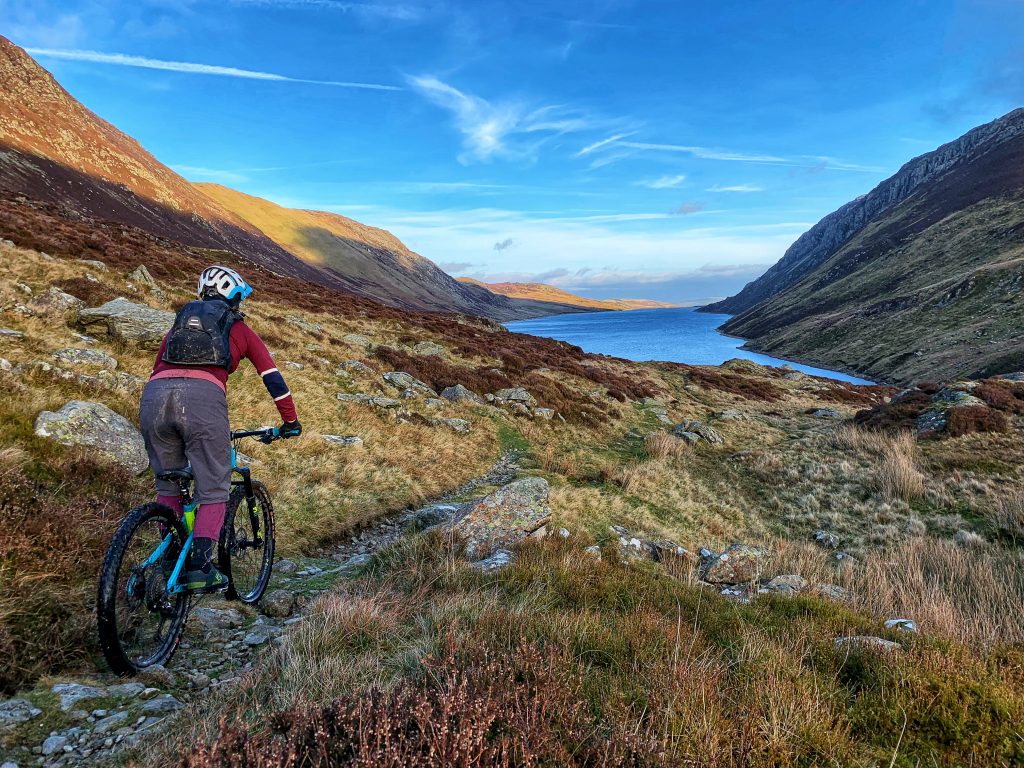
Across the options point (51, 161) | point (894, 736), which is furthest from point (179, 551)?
point (51, 161)

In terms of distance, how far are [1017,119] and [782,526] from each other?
218500 mm

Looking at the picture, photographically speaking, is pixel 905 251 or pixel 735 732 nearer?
pixel 735 732

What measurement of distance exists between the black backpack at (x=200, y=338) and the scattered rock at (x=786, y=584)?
789 centimetres

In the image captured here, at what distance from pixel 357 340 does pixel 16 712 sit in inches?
893

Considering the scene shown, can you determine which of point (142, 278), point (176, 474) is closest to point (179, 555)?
point (176, 474)

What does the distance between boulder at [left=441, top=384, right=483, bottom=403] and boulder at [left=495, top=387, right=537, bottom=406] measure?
1.39 metres

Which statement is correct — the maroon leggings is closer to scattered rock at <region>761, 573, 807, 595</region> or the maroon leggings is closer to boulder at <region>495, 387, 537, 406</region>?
scattered rock at <region>761, 573, 807, 595</region>

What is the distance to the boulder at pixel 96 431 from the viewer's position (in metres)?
6.42

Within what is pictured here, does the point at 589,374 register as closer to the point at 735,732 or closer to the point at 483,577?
the point at 483,577

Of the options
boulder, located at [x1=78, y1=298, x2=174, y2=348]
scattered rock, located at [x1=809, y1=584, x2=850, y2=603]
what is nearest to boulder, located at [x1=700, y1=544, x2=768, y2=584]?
scattered rock, located at [x1=809, y1=584, x2=850, y2=603]

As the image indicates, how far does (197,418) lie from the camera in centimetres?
400

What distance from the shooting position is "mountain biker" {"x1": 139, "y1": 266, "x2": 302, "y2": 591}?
396 cm

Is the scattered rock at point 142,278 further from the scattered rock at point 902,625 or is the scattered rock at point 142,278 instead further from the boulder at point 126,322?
the scattered rock at point 902,625

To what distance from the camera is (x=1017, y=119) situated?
144 m
